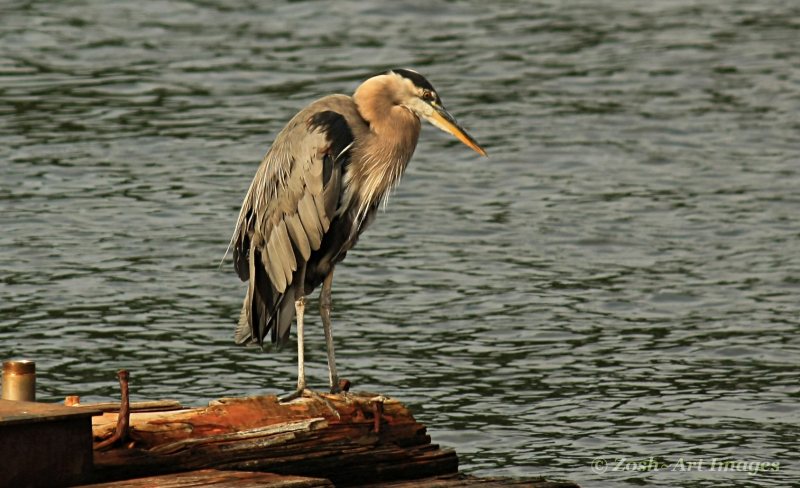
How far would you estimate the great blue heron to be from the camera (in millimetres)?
6922

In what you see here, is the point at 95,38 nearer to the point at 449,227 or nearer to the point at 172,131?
the point at 172,131

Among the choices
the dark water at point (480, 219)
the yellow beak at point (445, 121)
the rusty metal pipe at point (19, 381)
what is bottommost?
the dark water at point (480, 219)

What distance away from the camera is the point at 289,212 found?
22.9 feet

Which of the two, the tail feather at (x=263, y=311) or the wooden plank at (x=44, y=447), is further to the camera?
the tail feather at (x=263, y=311)

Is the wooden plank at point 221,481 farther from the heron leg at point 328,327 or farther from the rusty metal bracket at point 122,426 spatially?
the heron leg at point 328,327

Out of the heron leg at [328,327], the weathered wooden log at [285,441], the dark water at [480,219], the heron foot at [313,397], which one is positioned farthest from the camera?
the dark water at [480,219]

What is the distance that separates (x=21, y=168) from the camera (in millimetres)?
13375

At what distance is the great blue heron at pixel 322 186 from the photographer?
6.92 meters

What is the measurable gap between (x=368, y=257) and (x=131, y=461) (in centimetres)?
612

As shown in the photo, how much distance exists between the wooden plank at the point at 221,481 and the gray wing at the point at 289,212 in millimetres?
1474

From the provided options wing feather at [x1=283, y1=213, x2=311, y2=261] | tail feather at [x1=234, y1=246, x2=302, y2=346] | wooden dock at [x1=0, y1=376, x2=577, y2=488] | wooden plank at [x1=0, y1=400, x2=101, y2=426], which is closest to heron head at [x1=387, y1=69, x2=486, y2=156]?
wing feather at [x1=283, y1=213, x2=311, y2=261]

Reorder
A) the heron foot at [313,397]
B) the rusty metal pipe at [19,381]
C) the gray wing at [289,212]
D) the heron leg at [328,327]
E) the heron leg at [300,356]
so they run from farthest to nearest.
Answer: the gray wing at [289,212], the heron leg at [328,327], the heron leg at [300,356], the heron foot at [313,397], the rusty metal pipe at [19,381]

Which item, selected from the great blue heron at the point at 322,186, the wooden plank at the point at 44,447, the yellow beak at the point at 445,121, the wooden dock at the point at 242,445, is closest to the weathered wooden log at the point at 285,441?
the wooden dock at the point at 242,445

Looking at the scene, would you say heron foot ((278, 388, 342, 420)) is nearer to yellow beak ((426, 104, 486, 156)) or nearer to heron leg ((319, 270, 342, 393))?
heron leg ((319, 270, 342, 393))
